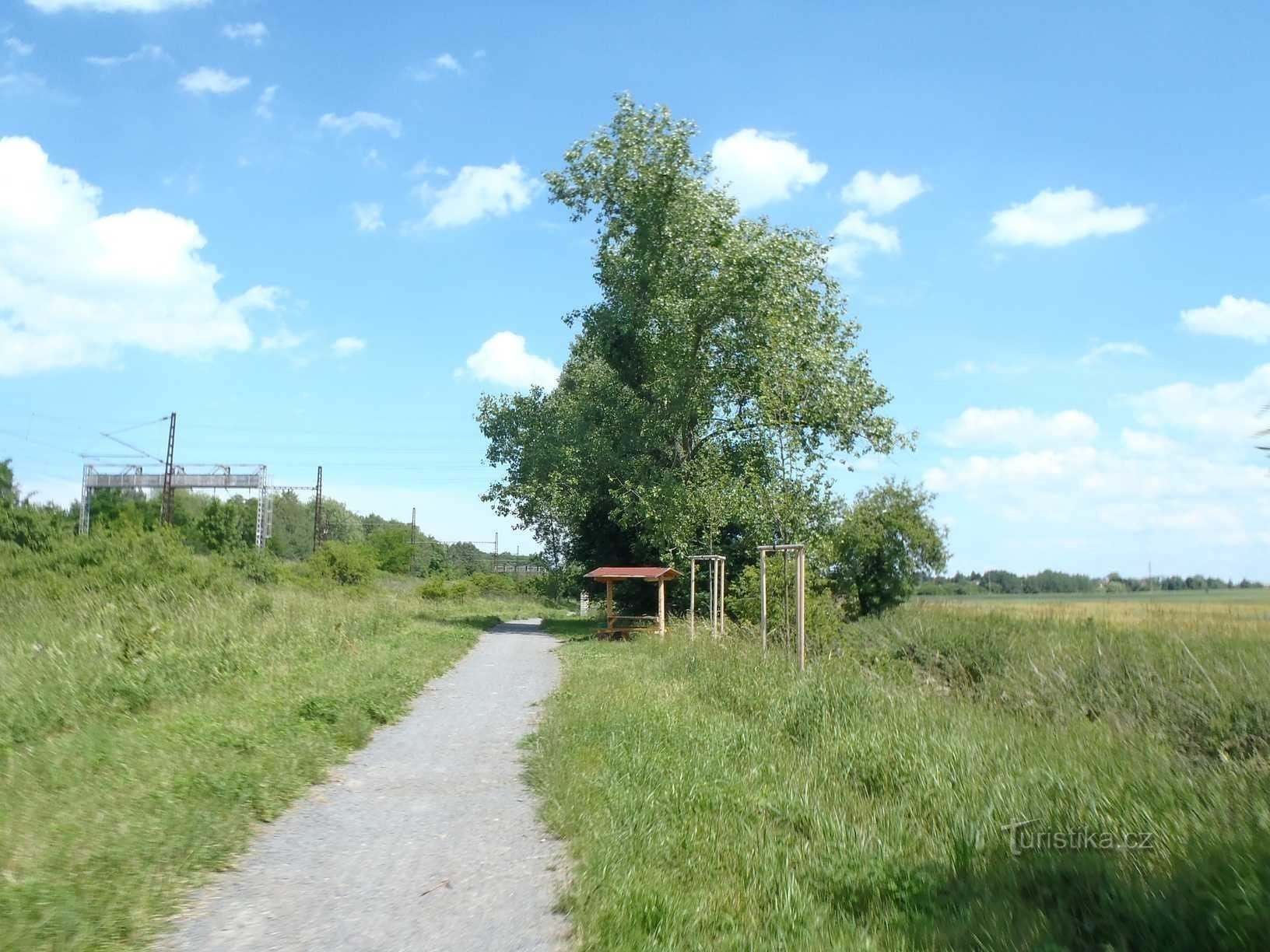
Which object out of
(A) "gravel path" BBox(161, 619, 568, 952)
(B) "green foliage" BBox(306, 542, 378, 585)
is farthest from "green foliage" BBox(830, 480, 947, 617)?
(A) "gravel path" BBox(161, 619, 568, 952)

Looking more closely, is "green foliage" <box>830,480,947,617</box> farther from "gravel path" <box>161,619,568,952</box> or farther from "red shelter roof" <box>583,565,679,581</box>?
"gravel path" <box>161,619,568,952</box>

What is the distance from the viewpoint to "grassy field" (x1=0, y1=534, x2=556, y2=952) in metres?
5.16

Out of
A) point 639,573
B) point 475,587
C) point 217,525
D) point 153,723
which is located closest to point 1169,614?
point 639,573

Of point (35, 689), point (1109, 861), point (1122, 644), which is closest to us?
point (1109, 861)

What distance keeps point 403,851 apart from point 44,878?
2.06 meters

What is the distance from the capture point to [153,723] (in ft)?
32.4

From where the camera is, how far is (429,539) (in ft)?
316

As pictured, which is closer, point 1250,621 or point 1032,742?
point 1032,742

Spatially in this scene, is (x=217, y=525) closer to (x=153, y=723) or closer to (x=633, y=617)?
(x=633, y=617)

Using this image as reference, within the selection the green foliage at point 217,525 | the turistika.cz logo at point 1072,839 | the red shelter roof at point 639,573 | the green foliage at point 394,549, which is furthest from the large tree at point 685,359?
the green foliage at point 394,549

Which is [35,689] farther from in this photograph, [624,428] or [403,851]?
[624,428]

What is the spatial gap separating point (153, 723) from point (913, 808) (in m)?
7.40

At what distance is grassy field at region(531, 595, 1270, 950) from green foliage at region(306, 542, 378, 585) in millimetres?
35372

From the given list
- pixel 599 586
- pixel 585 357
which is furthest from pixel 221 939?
pixel 585 357
